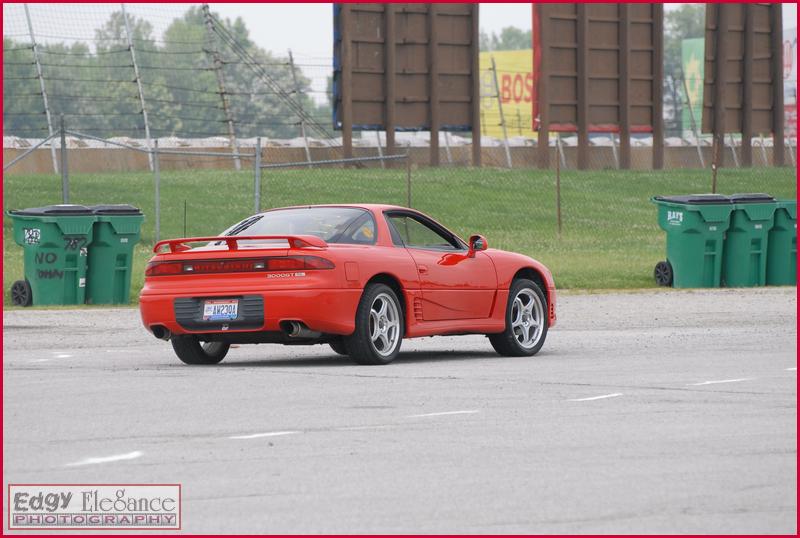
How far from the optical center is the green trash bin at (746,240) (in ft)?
75.3

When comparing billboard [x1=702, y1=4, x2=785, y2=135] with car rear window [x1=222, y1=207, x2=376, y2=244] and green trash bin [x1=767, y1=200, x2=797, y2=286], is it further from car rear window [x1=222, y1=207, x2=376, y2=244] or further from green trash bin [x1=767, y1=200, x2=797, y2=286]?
car rear window [x1=222, y1=207, x2=376, y2=244]

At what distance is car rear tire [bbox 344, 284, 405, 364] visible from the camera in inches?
479

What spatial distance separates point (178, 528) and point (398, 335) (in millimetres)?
6738

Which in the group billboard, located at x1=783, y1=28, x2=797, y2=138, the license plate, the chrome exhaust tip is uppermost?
billboard, located at x1=783, y1=28, x2=797, y2=138

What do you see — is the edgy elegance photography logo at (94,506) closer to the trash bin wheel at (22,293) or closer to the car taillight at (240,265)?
the car taillight at (240,265)

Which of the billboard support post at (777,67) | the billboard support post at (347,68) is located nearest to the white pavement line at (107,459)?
the billboard support post at (347,68)

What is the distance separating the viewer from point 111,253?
19906 millimetres

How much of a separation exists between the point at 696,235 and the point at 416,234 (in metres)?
10.1

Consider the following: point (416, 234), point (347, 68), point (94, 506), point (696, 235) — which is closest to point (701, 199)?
point (696, 235)

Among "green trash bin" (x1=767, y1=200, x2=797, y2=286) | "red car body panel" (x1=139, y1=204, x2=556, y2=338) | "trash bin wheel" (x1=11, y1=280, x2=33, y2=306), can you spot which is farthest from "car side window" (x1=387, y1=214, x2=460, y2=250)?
"green trash bin" (x1=767, y1=200, x2=797, y2=286)

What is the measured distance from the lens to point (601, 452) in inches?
304

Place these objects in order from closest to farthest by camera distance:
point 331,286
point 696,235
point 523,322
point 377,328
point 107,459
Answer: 1. point 107,459
2. point 331,286
3. point 377,328
4. point 523,322
5. point 696,235

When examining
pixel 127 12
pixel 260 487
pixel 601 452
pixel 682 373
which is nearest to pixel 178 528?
pixel 260 487

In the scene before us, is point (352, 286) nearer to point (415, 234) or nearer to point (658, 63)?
point (415, 234)
